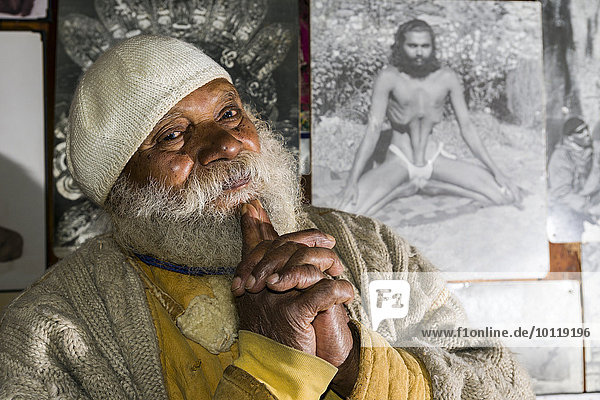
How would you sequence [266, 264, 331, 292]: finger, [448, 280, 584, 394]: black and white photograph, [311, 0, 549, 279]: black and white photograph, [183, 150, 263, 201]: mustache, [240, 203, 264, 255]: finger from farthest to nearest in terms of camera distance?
[311, 0, 549, 279]: black and white photograph, [448, 280, 584, 394]: black and white photograph, [183, 150, 263, 201]: mustache, [240, 203, 264, 255]: finger, [266, 264, 331, 292]: finger

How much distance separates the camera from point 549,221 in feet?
6.11

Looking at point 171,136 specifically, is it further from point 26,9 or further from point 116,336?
point 26,9

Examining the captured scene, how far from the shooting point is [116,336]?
1.12m

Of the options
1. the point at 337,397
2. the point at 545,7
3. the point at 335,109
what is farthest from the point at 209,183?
the point at 545,7

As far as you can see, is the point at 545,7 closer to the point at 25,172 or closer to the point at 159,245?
the point at 159,245

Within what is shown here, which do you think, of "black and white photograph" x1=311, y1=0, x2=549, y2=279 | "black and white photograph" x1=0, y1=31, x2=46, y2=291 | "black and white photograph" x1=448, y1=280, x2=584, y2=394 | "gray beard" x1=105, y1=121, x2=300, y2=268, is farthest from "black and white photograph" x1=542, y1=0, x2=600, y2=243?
"black and white photograph" x1=0, y1=31, x2=46, y2=291

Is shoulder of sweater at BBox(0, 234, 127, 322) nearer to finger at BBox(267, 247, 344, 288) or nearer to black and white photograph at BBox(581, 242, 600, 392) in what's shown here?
finger at BBox(267, 247, 344, 288)

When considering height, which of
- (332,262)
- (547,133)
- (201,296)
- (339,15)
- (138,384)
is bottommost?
(138,384)

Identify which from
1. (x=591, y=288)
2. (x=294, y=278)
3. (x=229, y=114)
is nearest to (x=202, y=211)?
(x=229, y=114)

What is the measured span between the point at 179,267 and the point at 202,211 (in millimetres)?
146

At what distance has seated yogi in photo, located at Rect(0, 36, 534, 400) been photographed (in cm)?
101

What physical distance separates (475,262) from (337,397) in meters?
1.06

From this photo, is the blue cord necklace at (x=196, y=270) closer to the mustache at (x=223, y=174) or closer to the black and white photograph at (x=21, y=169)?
the mustache at (x=223, y=174)

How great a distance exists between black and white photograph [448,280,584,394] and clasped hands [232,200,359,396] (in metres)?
0.94
